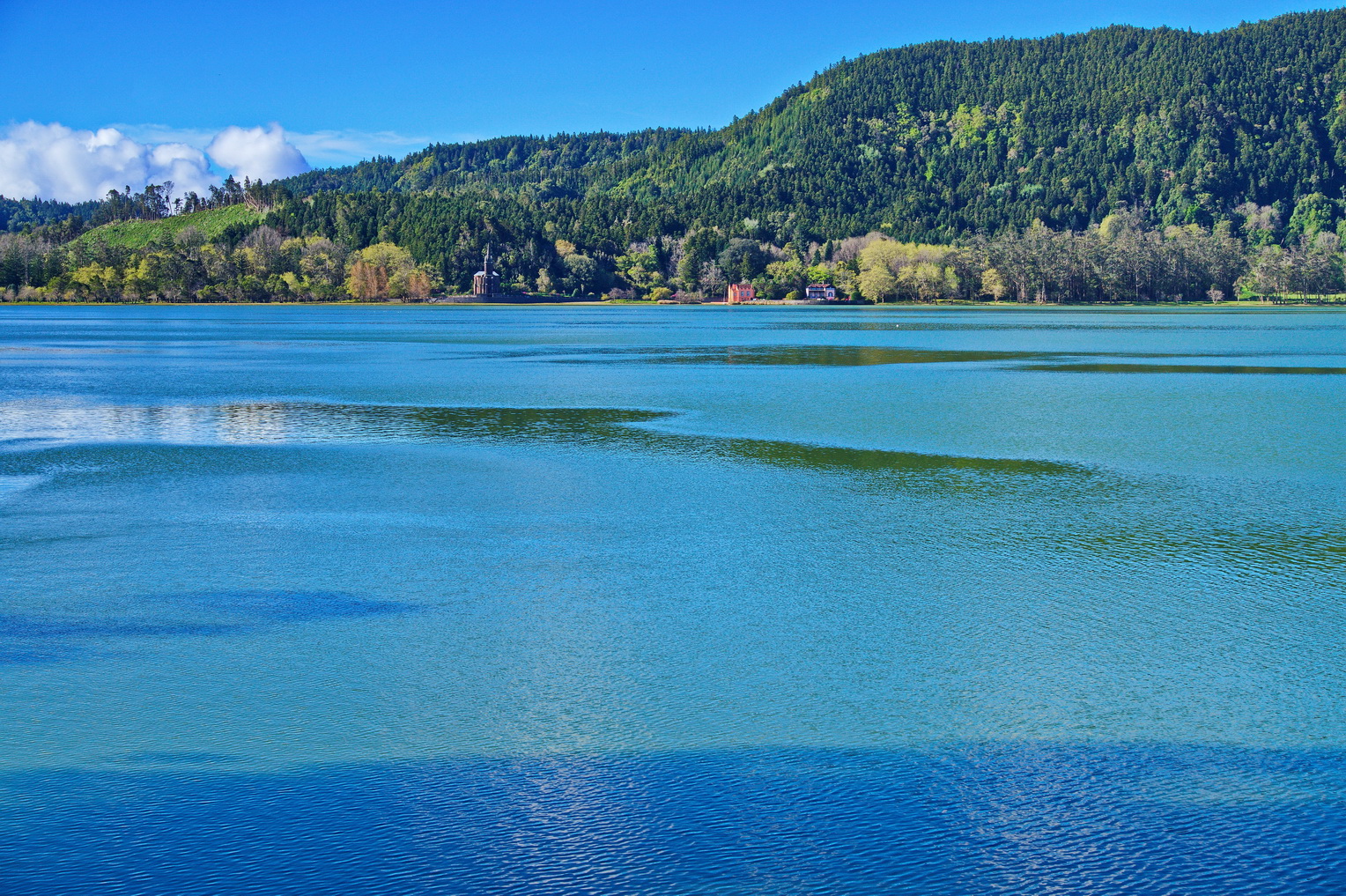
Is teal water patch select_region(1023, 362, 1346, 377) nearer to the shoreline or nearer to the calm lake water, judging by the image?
the calm lake water

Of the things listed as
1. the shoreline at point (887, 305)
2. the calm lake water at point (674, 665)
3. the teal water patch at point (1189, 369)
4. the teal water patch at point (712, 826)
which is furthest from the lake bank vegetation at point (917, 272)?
the teal water patch at point (712, 826)

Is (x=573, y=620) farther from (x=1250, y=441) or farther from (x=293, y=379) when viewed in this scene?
(x=293, y=379)

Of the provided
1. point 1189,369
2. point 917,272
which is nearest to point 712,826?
point 1189,369

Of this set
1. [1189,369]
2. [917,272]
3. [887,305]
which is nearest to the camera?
[1189,369]

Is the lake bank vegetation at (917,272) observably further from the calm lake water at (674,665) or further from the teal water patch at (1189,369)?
the calm lake water at (674,665)

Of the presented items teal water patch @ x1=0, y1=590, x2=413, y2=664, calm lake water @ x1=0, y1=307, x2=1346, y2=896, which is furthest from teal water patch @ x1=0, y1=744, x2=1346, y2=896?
teal water patch @ x1=0, y1=590, x2=413, y2=664

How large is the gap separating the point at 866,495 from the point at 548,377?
24567mm

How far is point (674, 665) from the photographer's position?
9.44 meters

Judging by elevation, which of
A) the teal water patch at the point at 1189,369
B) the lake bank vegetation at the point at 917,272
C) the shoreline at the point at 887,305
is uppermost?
the lake bank vegetation at the point at 917,272

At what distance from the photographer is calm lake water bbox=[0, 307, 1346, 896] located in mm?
6375

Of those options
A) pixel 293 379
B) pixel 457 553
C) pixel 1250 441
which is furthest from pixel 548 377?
pixel 457 553

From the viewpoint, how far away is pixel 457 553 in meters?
13.4

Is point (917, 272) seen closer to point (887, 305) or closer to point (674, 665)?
point (887, 305)

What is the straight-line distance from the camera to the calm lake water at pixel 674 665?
20.9 feet
